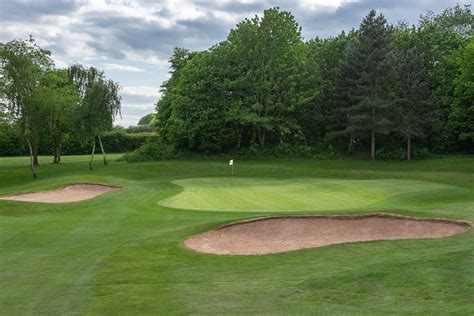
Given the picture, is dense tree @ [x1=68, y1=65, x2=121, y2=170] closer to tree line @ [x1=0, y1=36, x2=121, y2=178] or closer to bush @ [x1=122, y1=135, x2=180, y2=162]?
tree line @ [x1=0, y1=36, x2=121, y2=178]

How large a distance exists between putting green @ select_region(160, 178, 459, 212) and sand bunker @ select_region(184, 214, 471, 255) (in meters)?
3.22

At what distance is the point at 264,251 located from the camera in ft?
40.9

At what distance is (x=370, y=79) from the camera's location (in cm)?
4609

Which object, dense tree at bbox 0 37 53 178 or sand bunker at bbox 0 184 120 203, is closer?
sand bunker at bbox 0 184 120 203

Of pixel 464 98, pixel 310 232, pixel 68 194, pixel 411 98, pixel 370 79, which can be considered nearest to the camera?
pixel 310 232

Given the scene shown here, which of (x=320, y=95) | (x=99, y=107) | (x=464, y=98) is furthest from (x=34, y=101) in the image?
(x=464, y=98)

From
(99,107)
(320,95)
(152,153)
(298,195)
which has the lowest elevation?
(298,195)

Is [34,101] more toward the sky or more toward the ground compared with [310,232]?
more toward the sky

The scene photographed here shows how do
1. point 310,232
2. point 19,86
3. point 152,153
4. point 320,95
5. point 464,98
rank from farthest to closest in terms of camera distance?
point 320,95, point 152,153, point 464,98, point 19,86, point 310,232

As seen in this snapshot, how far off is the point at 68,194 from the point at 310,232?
18.3 m

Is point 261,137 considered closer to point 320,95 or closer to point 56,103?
point 320,95

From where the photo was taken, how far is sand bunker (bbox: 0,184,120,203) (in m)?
26.3

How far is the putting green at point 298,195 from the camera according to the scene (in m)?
19.8

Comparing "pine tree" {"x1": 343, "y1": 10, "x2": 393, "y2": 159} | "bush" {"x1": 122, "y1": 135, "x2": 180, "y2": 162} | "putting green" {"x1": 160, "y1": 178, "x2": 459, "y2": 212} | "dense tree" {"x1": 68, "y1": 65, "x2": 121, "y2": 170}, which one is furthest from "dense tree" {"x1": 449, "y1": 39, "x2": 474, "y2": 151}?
"dense tree" {"x1": 68, "y1": 65, "x2": 121, "y2": 170}
